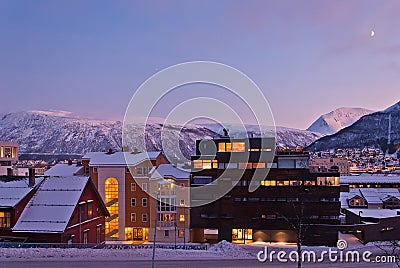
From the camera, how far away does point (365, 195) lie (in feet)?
288

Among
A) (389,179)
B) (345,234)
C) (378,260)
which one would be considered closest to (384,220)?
(345,234)

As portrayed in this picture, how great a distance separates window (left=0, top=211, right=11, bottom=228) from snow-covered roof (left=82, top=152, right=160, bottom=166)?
2290cm

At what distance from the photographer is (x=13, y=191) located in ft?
109

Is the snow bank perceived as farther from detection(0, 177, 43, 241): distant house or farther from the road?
detection(0, 177, 43, 241): distant house

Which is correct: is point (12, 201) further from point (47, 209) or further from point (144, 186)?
point (144, 186)

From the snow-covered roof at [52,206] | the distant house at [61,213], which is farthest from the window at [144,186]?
the snow-covered roof at [52,206]

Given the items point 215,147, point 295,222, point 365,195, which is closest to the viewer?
point 295,222

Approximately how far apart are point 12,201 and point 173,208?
76.8 ft

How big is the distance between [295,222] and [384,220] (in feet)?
36.4

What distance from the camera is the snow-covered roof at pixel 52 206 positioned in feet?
102

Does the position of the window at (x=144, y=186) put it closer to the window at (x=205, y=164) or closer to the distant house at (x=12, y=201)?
the window at (x=205, y=164)

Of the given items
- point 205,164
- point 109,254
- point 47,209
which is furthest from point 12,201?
point 205,164

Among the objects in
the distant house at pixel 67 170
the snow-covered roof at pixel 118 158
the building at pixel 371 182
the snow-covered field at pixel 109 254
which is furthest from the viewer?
the building at pixel 371 182

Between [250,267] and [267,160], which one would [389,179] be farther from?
[250,267]
